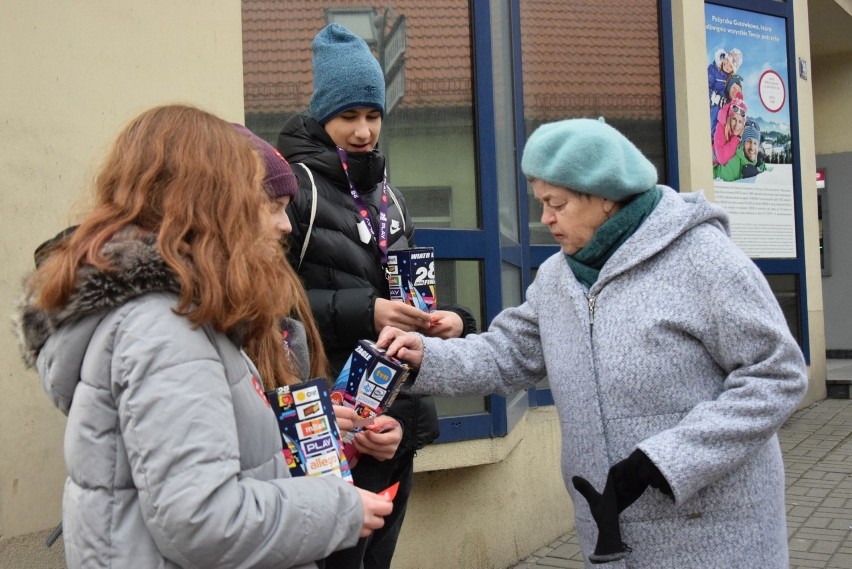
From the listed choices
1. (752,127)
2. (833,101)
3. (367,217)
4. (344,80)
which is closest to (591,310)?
(367,217)

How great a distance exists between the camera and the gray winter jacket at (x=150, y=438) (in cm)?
169

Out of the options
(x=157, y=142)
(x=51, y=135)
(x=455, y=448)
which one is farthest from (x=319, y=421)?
(x=455, y=448)

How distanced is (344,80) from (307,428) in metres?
1.35

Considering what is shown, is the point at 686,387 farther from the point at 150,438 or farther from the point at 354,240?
the point at 150,438

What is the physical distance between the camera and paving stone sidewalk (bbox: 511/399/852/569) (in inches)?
214

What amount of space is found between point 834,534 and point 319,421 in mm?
4632

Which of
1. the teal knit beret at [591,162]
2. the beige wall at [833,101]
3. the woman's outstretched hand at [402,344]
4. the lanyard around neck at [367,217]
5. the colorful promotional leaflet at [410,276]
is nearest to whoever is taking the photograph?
the teal knit beret at [591,162]

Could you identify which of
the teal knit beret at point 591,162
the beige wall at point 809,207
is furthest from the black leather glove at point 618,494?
the beige wall at point 809,207

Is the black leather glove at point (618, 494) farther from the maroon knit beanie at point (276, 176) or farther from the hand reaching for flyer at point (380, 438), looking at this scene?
the maroon knit beanie at point (276, 176)

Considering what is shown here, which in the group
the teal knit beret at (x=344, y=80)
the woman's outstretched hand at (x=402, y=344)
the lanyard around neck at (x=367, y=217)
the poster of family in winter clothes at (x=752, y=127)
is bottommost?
the woman's outstretched hand at (x=402, y=344)

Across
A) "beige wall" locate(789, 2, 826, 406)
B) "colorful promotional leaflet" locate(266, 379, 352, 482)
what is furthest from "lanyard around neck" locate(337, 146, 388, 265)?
"beige wall" locate(789, 2, 826, 406)

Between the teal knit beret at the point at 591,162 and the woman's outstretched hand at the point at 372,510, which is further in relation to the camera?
the teal knit beret at the point at 591,162

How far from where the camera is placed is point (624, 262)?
2461 mm

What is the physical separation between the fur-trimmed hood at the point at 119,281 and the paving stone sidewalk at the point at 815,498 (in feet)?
13.0
